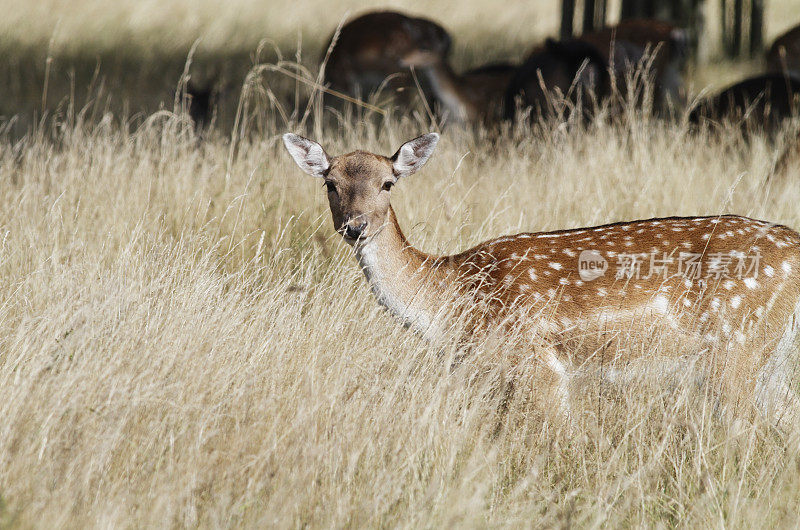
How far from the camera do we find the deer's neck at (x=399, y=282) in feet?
13.9

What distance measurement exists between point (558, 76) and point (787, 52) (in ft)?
17.8

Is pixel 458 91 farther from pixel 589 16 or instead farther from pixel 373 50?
pixel 589 16

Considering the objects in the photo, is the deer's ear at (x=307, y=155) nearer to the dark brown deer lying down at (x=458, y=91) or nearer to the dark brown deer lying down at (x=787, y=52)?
the dark brown deer lying down at (x=458, y=91)

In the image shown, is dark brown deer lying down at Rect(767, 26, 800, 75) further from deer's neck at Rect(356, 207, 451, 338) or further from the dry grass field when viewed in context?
deer's neck at Rect(356, 207, 451, 338)

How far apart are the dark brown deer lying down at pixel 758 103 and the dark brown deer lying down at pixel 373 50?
4.13 m

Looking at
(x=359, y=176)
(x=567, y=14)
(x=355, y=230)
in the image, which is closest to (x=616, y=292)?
(x=355, y=230)

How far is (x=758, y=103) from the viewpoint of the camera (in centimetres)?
847

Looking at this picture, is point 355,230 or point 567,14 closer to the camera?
point 355,230

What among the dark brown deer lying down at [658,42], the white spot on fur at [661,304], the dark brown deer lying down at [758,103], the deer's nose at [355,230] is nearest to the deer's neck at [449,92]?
the dark brown deer lying down at [658,42]

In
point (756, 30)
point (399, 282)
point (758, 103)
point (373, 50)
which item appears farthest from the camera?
point (756, 30)

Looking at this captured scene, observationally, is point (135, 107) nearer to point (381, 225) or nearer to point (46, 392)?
point (381, 225)

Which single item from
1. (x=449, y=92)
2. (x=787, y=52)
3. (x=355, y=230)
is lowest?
(x=787, y=52)

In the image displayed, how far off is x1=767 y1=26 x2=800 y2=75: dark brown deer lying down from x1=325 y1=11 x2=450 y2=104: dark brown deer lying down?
14.8 ft

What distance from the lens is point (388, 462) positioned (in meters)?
3.32
